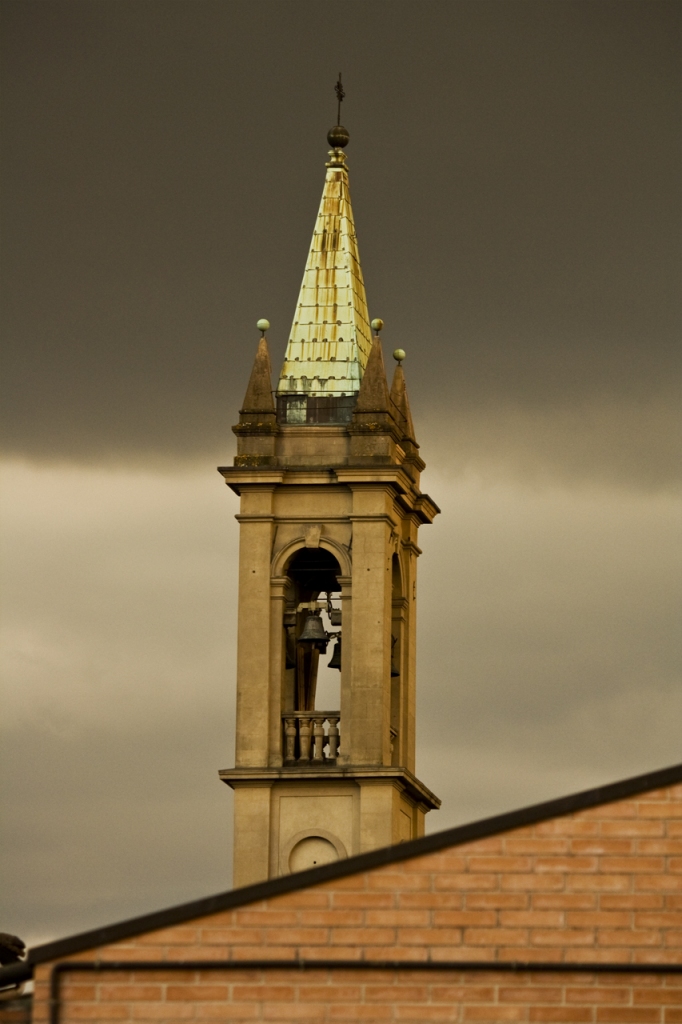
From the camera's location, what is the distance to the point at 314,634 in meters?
60.0

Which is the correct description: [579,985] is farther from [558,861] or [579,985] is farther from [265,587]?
[265,587]

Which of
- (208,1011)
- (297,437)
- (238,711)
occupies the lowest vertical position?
(208,1011)

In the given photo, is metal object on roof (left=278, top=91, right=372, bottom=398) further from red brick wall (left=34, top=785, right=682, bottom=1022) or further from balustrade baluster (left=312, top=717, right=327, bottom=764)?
red brick wall (left=34, top=785, right=682, bottom=1022)

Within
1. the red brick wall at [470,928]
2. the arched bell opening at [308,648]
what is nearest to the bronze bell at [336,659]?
the arched bell opening at [308,648]

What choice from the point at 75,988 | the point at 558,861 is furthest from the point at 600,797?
the point at 75,988

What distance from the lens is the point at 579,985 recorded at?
30.6 metres

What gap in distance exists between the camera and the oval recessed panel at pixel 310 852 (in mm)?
58938

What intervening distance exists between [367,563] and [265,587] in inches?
71.8

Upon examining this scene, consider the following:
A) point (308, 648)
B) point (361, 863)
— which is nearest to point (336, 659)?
point (308, 648)

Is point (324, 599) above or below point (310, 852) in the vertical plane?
above

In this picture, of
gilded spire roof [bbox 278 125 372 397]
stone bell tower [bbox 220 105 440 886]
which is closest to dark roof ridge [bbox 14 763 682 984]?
stone bell tower [bbox 220 105 440 886]

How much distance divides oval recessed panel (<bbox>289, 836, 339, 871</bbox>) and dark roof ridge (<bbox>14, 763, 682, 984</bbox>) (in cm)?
2799

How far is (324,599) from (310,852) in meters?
4.82

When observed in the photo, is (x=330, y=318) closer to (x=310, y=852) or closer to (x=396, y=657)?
(x=396, y=657)
